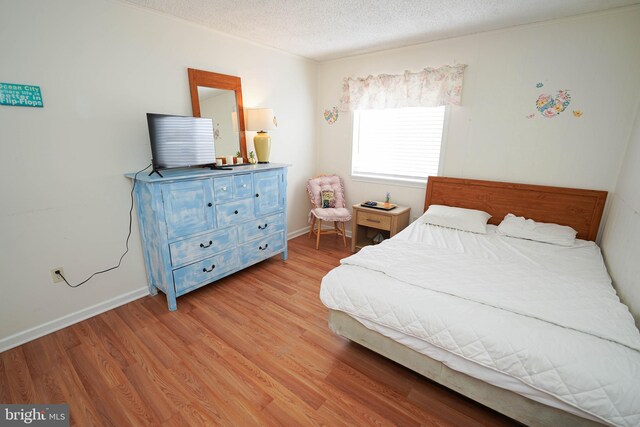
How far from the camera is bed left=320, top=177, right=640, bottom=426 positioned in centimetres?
118

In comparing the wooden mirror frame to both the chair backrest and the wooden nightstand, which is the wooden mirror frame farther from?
the wooden nightstand

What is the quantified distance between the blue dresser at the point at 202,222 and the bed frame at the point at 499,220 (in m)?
1.29

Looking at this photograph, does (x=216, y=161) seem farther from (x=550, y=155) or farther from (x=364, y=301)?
(x=550, y=155)

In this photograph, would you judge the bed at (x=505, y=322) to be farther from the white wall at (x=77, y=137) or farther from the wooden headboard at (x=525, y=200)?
the white wall at (x=77, y=137)

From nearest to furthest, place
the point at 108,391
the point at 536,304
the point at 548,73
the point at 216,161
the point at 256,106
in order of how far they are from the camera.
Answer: the point at 536,304 → the point at 108,391 → the point at 548,73 → the point at 216,161 → the point at 256,106

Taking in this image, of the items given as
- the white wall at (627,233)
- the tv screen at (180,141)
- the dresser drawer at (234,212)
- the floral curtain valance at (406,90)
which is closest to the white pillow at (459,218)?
the white wall at (627,233)

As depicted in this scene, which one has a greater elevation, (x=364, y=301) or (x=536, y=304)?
(x=536, y=304)

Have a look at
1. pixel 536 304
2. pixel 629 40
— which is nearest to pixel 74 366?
pixel 536 304

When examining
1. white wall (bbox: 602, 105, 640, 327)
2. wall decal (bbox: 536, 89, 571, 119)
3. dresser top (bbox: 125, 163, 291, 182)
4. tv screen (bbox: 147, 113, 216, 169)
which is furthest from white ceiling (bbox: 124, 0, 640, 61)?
dresser top (bbox: 125, 163, 291, 182)

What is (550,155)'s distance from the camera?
268 centimetres

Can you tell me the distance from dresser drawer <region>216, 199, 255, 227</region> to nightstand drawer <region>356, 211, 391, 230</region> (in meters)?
1.35

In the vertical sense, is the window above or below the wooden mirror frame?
below

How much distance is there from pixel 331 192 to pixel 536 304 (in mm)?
2722

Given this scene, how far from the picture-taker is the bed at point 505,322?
3.87 feet
